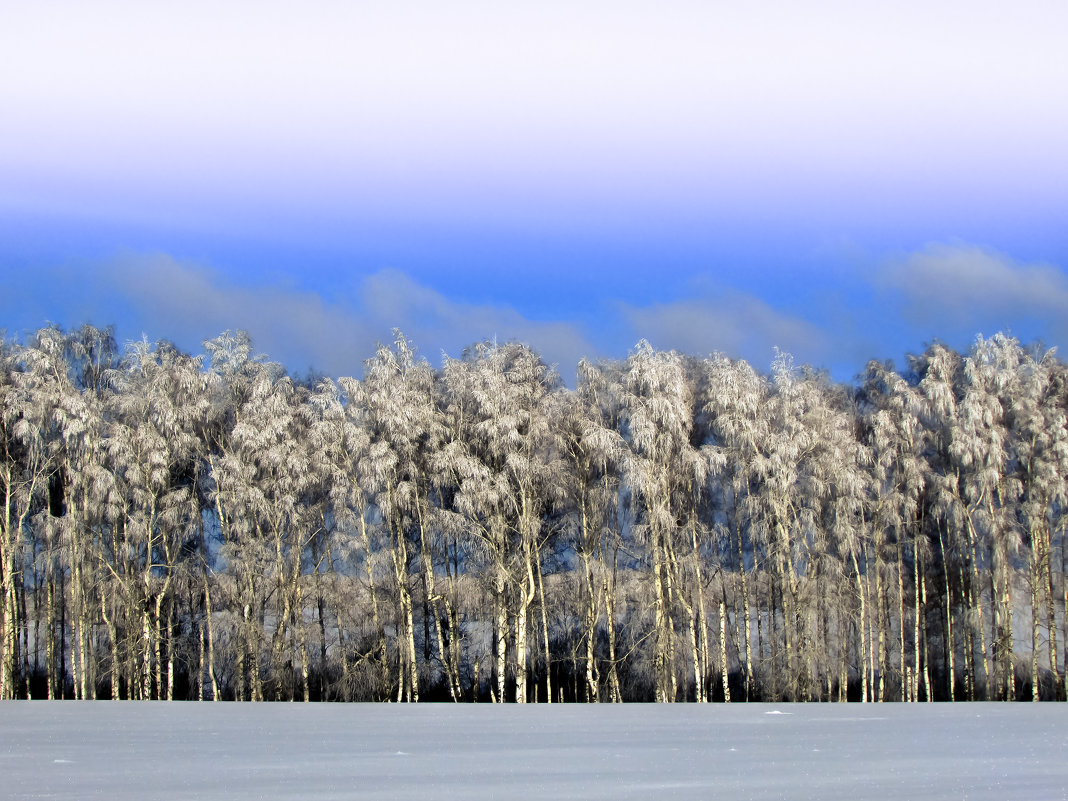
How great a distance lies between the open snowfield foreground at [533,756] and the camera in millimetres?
9703

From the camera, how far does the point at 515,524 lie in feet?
109

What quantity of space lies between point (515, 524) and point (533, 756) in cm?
2056

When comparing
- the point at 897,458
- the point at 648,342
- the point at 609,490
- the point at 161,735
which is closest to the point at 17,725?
the point at 161,735

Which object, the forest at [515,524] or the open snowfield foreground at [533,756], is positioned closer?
the open snowfield foreground at [533,756]

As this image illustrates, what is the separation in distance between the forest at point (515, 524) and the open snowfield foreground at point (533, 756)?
11.8 metres

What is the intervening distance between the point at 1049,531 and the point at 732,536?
10.1m

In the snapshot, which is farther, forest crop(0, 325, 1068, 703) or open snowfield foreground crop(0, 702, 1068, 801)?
forest crop(0, 325, 1068, 703)

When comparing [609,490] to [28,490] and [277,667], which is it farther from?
[28,490]

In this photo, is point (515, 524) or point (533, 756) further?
point (515, 524)

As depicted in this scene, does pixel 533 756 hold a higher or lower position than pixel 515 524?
lower

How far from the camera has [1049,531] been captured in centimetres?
3431

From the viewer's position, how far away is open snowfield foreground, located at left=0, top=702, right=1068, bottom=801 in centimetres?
970

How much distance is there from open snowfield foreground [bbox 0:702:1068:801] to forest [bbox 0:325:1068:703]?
38.8 feet

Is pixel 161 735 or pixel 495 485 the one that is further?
pixel 495 485
